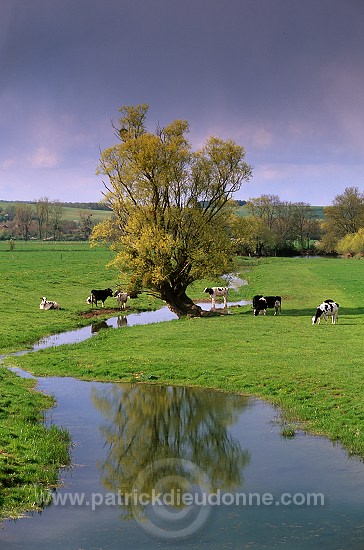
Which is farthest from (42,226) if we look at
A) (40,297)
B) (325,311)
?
(325,311)

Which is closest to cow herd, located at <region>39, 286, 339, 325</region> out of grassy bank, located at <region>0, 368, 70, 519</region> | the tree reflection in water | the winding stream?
the tree reflection in water

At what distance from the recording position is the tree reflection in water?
12609 millimetres

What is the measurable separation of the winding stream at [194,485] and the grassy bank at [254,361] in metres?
1.18

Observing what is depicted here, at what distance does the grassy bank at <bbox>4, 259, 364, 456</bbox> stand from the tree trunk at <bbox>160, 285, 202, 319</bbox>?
2.52m

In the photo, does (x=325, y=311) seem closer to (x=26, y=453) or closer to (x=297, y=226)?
(x=26, y=453)

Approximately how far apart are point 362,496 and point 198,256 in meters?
25.5

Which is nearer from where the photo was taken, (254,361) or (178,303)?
(254,361)

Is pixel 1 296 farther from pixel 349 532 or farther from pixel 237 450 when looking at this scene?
pixel 349 532

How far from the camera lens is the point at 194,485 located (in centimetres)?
1198

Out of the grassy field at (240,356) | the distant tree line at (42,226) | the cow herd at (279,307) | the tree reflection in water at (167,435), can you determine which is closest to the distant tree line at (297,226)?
the distant tree line at (42,226)

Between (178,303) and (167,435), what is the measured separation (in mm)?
23027

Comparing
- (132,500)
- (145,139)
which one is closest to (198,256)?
(145,139)

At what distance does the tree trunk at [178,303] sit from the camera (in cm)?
3770

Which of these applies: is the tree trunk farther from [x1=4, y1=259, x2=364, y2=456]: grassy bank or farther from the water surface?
the water surface
